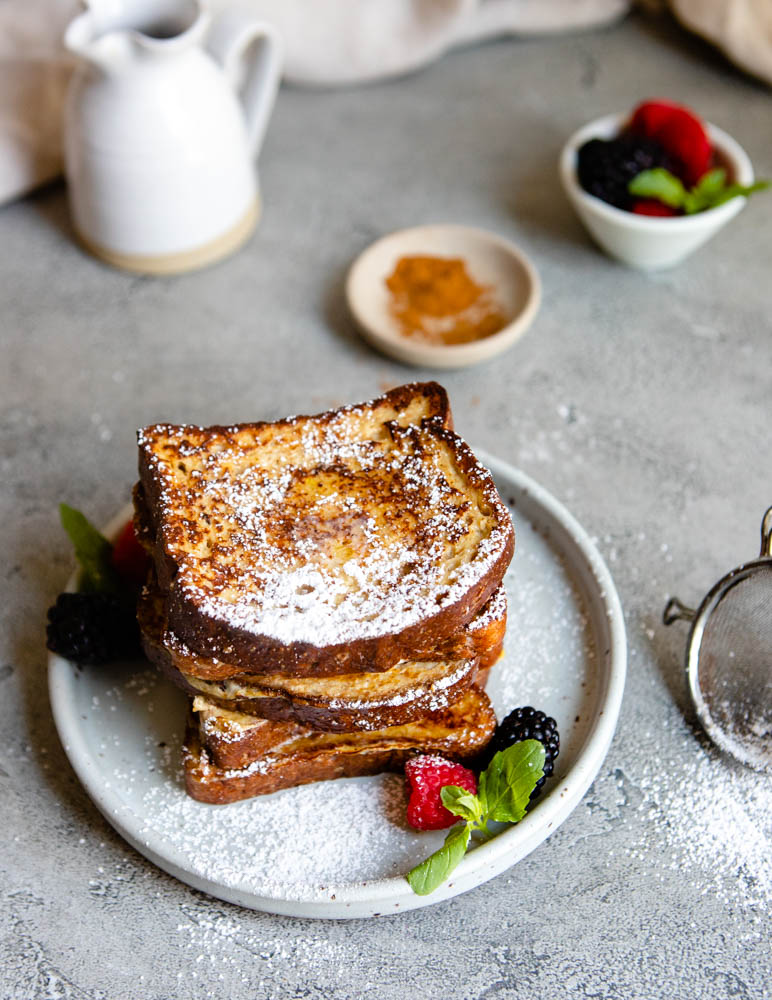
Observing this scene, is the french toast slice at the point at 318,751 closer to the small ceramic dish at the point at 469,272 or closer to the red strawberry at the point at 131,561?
the red strawberry at the point at 131,561

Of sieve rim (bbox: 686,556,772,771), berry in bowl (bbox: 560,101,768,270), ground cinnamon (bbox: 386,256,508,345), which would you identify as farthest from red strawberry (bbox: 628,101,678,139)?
sieve rim (bbox: 686,556,772,771)

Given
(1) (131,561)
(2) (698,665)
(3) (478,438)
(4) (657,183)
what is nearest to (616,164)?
(4) (657,183)

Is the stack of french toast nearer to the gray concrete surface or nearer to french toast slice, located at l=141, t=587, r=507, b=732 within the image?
french toast slice, located at l=141, t=587, r=507, b=732

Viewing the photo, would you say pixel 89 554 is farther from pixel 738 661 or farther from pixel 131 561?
pixel 738 661

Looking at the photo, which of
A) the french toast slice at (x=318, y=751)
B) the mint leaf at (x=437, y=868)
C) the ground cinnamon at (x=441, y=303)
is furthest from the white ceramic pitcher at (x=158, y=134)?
the mint leaf at (x=437, y=868)

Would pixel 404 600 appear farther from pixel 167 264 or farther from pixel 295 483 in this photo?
pixel 167 264

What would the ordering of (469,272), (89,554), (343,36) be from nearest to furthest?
(89,554), (469,272), (343,36)

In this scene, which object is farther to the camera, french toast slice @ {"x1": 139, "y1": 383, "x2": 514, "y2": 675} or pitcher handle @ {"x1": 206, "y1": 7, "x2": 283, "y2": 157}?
pitcher handle @ {"x1": 206, "y1": 7, "x2": 283, "y2": 157}
